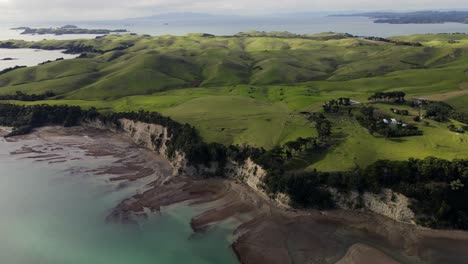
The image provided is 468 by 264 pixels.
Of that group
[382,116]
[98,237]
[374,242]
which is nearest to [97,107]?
[98,237]

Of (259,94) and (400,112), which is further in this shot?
(259,94)

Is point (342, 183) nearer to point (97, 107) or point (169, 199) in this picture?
point (169, 199)

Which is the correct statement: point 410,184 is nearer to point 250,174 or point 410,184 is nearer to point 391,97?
point 250,174

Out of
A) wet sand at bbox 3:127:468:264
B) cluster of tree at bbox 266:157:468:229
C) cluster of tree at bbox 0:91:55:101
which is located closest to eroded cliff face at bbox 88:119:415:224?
cluster of tree at bbox 266:157:468:229

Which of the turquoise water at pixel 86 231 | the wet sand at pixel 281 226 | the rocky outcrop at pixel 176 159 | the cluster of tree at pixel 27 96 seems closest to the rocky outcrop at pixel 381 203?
the wet sand at pixel 281 226

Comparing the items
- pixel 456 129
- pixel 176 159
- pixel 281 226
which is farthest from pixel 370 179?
pixel 176 159

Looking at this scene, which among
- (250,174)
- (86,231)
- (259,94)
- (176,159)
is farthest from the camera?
(259,94)

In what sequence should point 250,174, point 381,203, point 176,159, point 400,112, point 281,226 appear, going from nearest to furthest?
point 281,226, point 381,203, point 250,174, point 176,159, point 400,112
